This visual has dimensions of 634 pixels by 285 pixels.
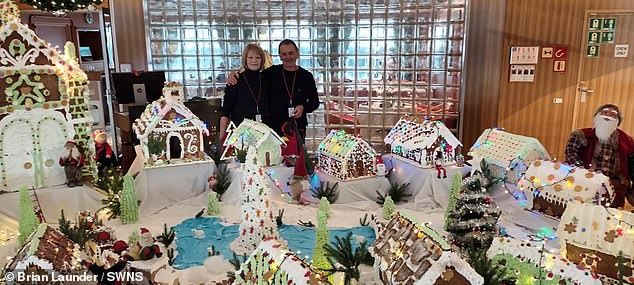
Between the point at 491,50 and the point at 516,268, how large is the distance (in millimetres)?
4664

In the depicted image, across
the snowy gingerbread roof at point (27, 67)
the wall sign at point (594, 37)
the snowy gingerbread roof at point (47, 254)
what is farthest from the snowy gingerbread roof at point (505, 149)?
the snowy gingerbread roof at point (27, 67)

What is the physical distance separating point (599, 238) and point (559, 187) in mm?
756

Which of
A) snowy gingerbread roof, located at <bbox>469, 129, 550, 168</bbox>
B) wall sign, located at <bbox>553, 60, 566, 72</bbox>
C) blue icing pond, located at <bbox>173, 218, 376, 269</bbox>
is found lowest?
blue icing pond, located at <bbox>173, 218, 376, 269</bbox>

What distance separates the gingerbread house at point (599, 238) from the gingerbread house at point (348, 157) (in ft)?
5.88

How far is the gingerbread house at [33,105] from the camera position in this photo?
12.9 feet

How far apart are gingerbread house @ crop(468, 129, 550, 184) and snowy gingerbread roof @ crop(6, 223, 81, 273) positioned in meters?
3.30

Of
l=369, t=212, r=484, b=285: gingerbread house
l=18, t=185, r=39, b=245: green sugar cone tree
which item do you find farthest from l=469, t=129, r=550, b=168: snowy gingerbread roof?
l=18, t=185, r=39, b=245: green sugar cone tree

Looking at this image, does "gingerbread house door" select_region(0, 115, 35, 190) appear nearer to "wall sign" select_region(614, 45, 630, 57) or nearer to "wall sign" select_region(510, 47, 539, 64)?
"wall sign" select_region(510, 47, 539, 64)

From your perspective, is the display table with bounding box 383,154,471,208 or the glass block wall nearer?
the display table with bounding box 383,154,471,208

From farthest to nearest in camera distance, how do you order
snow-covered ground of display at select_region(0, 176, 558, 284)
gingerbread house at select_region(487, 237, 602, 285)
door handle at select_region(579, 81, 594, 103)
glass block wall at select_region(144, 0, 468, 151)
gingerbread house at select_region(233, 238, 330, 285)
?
glass block wall at select_region(144, 0, 468, 151) < door handle at select_region(579, 81, 594, 103) < snow-covered ground of display at select_region(0, 176, 558, 284) < gingerbread house at select_region(487, 237, 602, 285) < gingerbread house at select_region(233, 238, 330, 285)

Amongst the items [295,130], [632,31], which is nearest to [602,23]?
[632,31]

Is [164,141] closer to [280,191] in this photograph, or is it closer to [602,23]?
[280,191]

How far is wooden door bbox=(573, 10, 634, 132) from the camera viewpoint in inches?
249

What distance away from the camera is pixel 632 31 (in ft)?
20.7
